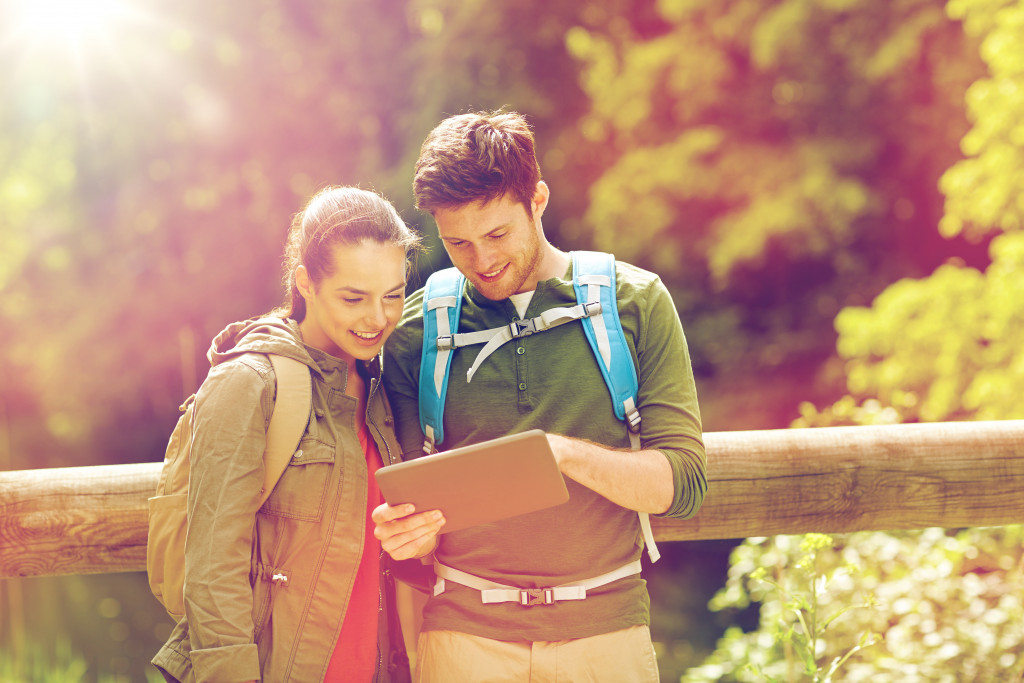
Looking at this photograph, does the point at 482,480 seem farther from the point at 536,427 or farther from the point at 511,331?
the point at 511,331

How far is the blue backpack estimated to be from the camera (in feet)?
6.61

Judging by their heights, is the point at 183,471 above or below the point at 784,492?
above

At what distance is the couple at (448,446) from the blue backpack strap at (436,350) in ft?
0.09

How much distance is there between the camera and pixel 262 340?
193cm

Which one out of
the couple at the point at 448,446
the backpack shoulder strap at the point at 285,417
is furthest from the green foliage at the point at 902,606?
the backpack shoulder strap at the point at 285,417

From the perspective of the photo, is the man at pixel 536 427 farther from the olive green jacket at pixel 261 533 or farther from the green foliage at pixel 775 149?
the green foliage at pixel 775 149

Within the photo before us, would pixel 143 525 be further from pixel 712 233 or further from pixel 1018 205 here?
pixel 712 233

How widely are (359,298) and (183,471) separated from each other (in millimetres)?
534

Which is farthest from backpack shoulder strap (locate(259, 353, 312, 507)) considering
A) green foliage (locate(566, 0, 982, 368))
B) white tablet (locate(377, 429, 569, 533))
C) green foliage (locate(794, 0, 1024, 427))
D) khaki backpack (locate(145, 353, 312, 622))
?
green foliage (locate(566, 0, 982, 368))

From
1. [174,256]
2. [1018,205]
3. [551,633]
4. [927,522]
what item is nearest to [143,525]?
[551,633]

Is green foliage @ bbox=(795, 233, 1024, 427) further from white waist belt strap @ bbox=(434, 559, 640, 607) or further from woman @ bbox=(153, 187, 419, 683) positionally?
woman @ bbox=(153, 187, 419, 683)

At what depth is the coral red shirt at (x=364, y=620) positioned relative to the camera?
1888 mm

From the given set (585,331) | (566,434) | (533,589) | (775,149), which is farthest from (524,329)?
(775,149)

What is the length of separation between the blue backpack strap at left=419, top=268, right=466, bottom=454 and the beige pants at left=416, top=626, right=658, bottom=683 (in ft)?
1.53
